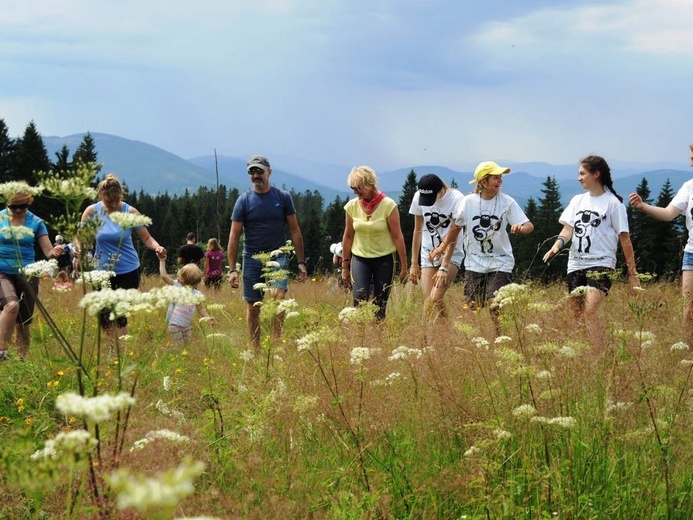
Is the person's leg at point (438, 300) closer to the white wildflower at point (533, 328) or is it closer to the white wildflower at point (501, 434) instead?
the white wildflower at point (533, 328)

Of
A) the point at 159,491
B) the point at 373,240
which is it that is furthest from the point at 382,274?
the point at 159,491

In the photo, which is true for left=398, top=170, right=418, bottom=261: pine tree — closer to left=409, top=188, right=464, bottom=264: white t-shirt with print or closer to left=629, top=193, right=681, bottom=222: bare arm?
left=409, top=188, right=464, bottom=264: white t-shirt with print

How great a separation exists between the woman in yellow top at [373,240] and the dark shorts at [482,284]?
76 cm

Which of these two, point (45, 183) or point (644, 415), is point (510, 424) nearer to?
point (644, 415)

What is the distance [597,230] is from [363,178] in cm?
237

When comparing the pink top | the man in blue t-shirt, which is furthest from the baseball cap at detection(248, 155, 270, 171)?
the pink top

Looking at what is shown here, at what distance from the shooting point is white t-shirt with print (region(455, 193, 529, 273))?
682cm

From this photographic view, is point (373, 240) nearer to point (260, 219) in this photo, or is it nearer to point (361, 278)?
point (361, 278)

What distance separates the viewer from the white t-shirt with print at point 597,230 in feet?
21.1

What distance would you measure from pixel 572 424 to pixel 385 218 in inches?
180

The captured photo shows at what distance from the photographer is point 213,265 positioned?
16.2 meters

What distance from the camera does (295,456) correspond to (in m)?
3.37

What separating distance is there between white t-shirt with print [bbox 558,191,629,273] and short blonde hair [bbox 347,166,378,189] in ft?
6.34

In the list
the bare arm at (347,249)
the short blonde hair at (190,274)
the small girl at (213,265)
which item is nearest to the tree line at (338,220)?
the small girl at (213,265)
